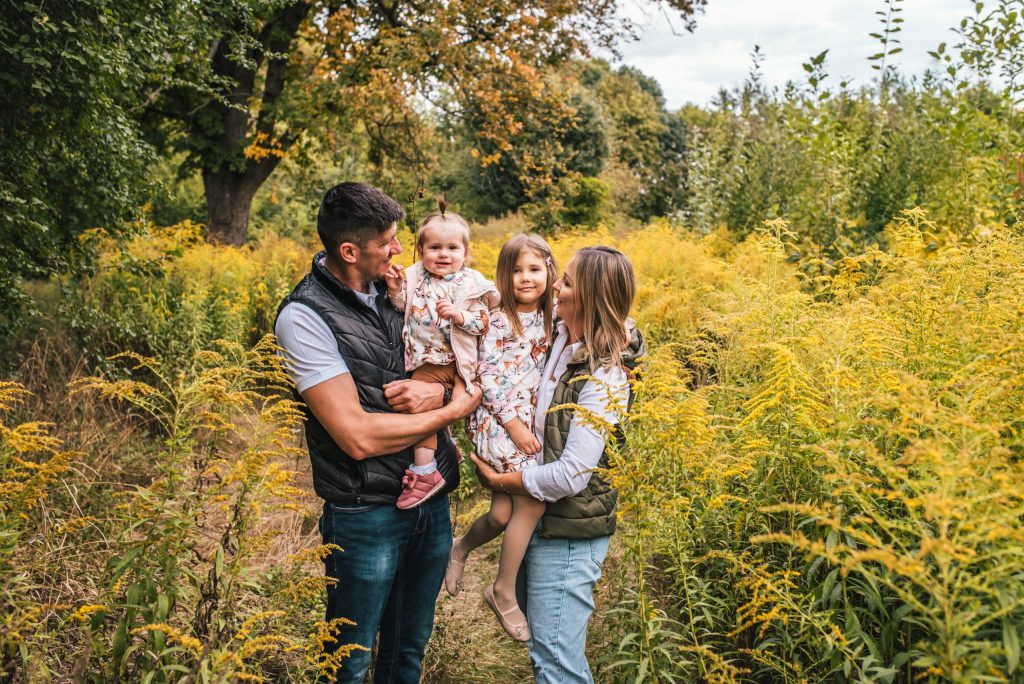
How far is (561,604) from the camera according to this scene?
103 inches

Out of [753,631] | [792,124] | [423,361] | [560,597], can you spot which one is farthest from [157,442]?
[792,124]

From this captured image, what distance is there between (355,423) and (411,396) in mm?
306

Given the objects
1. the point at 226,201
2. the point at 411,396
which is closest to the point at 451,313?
the point at 411,396

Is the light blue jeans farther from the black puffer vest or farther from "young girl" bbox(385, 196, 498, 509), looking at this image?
the black puffer vest

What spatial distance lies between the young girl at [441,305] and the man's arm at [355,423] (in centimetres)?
21

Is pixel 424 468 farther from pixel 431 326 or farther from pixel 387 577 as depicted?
pixel 431 326

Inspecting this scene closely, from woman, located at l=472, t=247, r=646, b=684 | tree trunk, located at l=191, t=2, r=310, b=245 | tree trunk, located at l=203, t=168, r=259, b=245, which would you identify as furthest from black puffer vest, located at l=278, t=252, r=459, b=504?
tree trunk, located at l=203, t=168, r=259, b=245

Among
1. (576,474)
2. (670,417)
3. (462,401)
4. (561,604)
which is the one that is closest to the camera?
(670,417)

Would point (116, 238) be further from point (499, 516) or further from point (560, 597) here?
point (560, 597)

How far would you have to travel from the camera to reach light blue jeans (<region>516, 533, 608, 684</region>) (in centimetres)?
259

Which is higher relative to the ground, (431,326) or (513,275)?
(513,275)

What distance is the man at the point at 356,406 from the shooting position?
2.56 meters

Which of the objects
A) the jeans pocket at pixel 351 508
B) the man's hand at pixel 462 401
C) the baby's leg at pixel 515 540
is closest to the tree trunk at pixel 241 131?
the man's hand at pixel 462 401

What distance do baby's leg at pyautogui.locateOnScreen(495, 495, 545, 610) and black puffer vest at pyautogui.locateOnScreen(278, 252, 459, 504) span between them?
0.49 m
